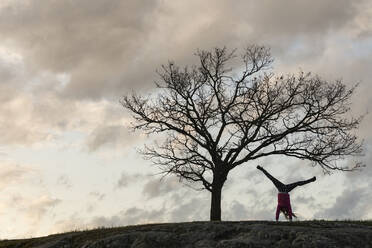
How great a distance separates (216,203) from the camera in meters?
31.7

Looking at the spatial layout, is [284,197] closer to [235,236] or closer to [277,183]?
[277,183]

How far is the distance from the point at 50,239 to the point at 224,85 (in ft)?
48.1

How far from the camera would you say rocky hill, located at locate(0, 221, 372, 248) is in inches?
819

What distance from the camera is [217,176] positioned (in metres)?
32.3

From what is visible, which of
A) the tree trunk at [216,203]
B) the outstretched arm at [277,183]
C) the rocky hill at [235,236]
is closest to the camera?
the rocky hill at [235,236]

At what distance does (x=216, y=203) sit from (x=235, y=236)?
9894mm

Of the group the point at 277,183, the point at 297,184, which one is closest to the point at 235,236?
the point at 277,183

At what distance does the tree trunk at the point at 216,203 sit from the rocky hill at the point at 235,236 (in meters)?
7.16

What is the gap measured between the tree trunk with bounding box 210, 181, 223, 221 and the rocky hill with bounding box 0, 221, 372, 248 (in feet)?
23.5

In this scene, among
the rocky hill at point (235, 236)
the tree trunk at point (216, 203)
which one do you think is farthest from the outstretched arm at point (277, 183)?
the tree trunk at point (216, 203)

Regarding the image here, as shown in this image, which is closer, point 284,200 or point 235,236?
point 235,236

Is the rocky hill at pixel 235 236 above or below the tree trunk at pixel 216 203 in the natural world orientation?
below

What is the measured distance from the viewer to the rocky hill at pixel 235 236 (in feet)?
68.3

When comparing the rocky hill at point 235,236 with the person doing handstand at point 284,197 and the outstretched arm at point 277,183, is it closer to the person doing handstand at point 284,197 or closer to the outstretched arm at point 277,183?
the person doing handstand at point 284,197
